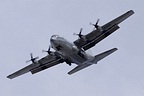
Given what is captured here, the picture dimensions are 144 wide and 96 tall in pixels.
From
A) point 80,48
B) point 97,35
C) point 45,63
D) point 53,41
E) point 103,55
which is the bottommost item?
point 103,55

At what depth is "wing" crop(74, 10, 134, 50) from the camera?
252 ft

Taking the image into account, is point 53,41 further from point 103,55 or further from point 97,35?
point 103,55

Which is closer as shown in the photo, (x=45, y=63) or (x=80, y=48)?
(x=80, y=48)

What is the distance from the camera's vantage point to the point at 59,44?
7456 centimetres

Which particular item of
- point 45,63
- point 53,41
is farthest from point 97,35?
point 45,63

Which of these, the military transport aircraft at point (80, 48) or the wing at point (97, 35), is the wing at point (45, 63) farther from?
the wing at point (97, 35)

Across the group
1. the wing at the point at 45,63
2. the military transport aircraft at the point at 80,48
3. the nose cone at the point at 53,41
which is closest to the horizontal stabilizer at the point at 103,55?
the military transport aircraft at the point at 80,48

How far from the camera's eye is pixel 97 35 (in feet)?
257

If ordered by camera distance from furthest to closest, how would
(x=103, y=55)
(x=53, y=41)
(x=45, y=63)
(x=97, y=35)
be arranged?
(x=45, y=63) < (x=97, y=35) < (x=103, y=55) < (x=53, y=41)

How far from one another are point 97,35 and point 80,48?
10.8ft

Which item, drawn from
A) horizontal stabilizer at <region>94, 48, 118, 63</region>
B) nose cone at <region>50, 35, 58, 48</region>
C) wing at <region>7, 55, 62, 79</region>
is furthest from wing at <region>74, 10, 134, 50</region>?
wing at <region>7, 55, 62, 79</region>

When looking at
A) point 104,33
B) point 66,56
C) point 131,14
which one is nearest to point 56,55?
point 66,56

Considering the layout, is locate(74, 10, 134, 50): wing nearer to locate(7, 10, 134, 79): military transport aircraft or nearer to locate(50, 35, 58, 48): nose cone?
locate(7, 10, 134, 79): military transport aircraft

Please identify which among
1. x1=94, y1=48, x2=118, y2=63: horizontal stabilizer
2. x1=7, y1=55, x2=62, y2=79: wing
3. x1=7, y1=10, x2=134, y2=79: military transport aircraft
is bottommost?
x1=94, y1=48, x2=118, y2=63: horizontal stabilizer
